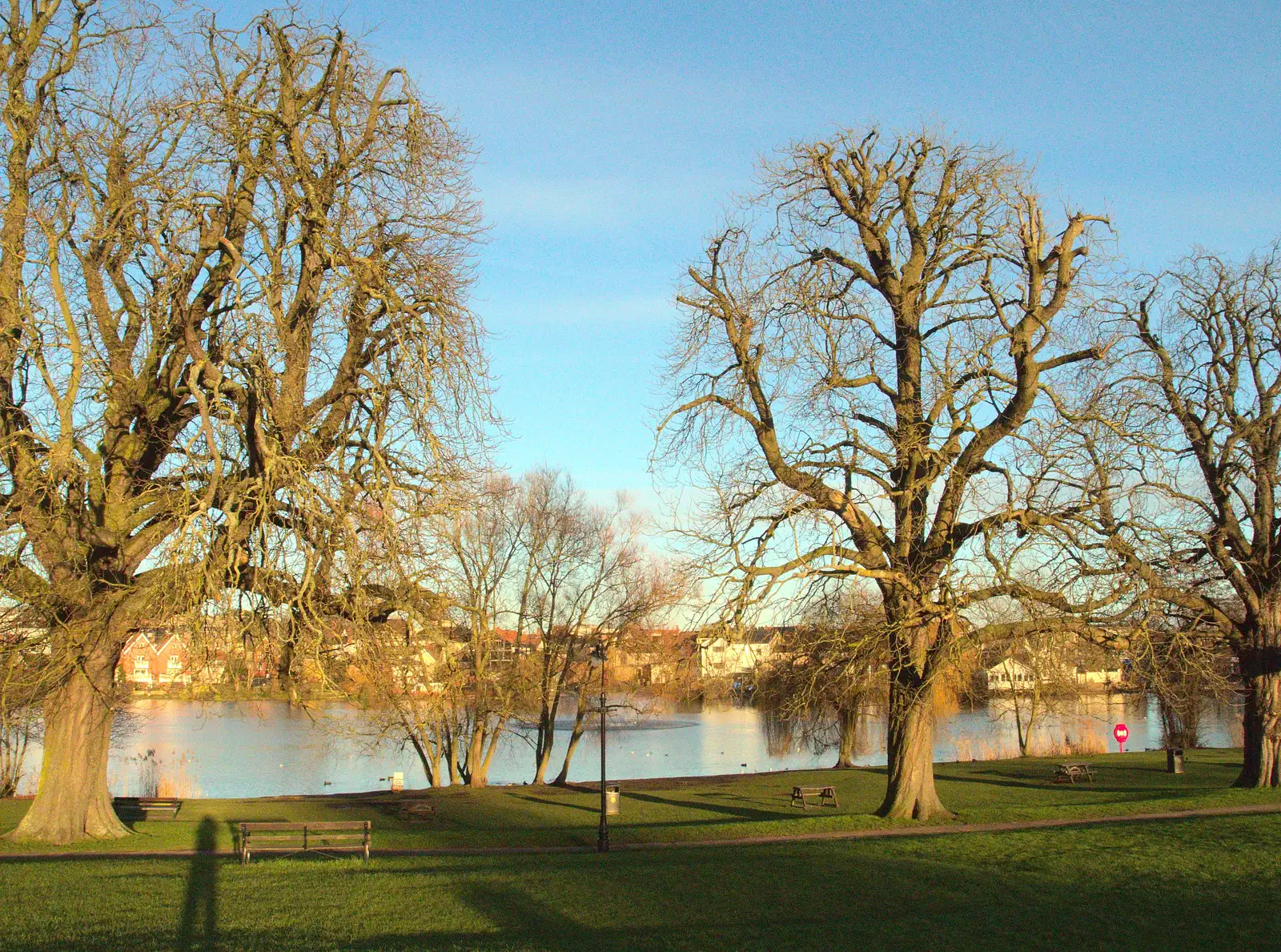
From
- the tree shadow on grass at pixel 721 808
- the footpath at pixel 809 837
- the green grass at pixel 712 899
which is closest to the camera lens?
the green grass at pixel 712 899

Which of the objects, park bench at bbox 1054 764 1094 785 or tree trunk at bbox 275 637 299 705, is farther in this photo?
park bench at bbox 1054 764 1094 785

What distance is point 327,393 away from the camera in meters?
15.8

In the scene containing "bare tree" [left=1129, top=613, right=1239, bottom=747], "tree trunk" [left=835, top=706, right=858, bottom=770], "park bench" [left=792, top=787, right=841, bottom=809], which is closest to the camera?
"bare tree" [left=1129, top=613, right=1239, bottom=747]

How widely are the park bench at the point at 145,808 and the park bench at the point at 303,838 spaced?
554 centimetres

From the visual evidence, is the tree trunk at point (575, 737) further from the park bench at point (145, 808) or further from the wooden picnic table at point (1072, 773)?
Result: the wooden picnic table at point (1072, 773)

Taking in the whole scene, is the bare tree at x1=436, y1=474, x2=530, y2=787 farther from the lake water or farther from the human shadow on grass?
the human shadow on grass

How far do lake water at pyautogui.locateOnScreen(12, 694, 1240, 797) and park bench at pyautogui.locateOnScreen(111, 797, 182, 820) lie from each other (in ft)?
21.1

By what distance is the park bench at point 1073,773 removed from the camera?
2680 cm

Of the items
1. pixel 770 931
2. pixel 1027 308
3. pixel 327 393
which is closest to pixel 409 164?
pixel 327 393

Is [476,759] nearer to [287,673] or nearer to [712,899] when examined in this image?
[287,673]

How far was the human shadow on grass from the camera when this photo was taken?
29.6 feet

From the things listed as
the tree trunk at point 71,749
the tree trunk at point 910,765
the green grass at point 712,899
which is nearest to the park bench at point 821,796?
the tree trunk at point 910,765

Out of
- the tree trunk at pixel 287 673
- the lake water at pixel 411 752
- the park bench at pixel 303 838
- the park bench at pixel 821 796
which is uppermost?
the tree trunk at pixel 287 673

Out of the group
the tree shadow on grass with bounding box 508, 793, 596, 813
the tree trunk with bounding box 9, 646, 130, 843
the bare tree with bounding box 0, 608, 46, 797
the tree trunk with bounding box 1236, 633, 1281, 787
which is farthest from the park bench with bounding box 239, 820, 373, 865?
the tree trunk with bounding box 1236, 633, 1281, 787
